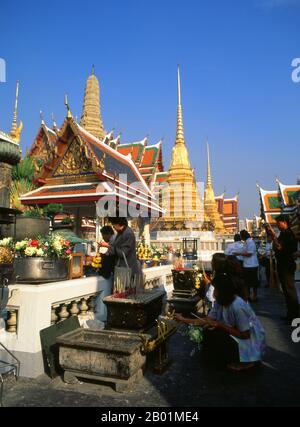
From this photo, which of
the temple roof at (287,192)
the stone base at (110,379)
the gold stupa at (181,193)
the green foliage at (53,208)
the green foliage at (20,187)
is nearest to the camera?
the stone base at (110,379)

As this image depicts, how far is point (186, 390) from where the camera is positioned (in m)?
3.23

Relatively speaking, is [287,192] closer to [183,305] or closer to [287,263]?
[287,263]

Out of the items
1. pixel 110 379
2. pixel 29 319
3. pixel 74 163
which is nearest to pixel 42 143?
pixel 74 163

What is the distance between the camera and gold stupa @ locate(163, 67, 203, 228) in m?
29.7

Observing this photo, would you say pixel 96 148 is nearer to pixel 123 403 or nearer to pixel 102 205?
pixel 102 205

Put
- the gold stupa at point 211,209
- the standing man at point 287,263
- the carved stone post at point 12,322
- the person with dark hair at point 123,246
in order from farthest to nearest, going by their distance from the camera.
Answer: the gold stupa at point 211,209 → the standing man at point 287,263 → the person with dark hair at point 123,246 → the carved stone post at point 12,322

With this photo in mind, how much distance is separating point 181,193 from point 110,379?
95.3ft

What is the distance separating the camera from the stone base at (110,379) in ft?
10.4

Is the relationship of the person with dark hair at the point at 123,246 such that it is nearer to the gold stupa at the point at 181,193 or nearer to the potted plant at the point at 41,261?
the potted plant at the point at 41,261

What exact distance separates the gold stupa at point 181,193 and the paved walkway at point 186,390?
80.6ft

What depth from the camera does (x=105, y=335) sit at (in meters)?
3.86

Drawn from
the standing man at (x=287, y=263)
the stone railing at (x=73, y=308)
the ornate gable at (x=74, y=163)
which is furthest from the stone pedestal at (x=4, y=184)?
the ornate gable at (x=74, y=163)

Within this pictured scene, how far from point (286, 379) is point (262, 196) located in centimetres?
3243
